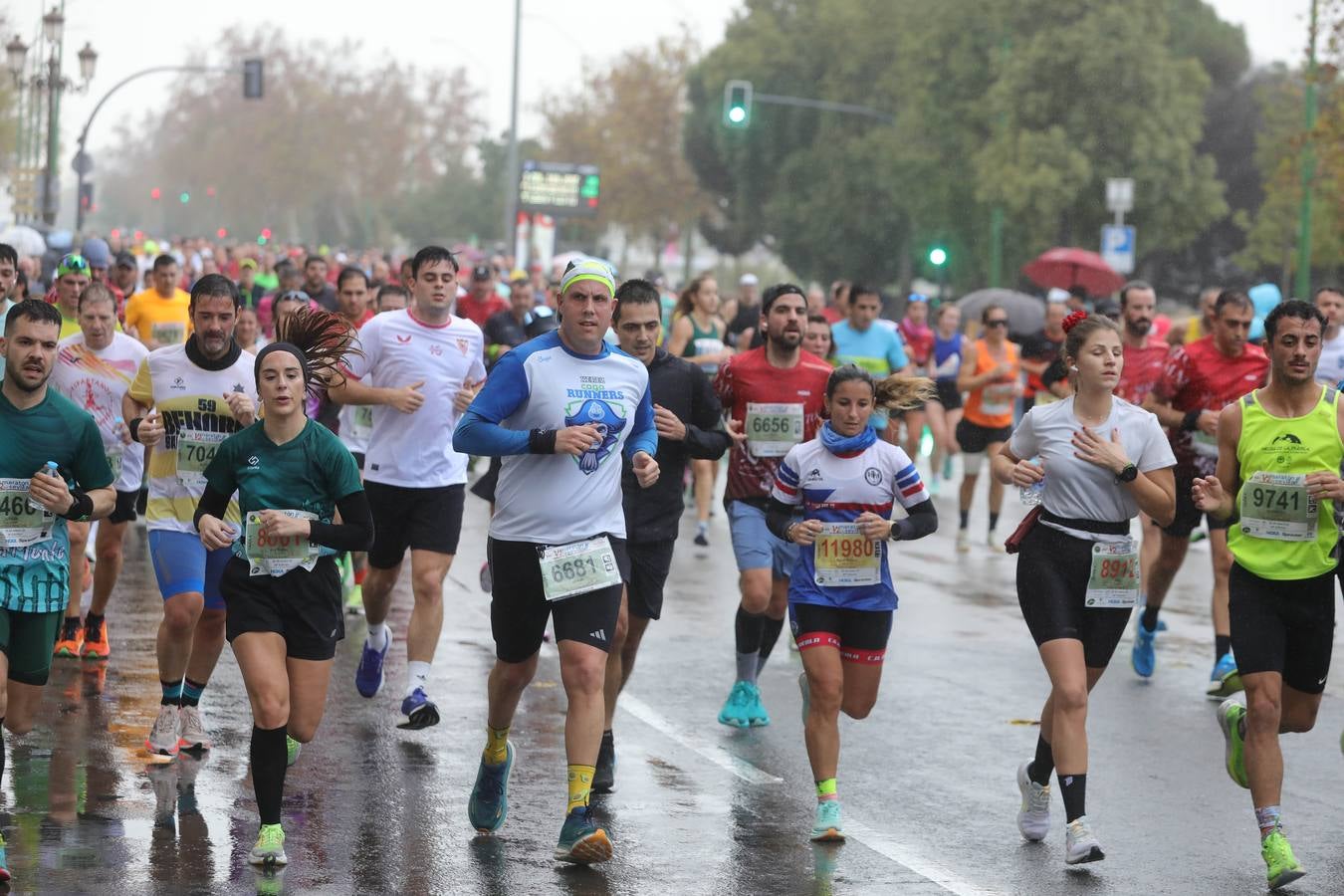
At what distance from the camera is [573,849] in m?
6.60

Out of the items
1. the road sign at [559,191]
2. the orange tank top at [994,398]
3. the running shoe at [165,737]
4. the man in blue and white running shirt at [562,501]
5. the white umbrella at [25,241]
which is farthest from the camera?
the road sign at [559,191]

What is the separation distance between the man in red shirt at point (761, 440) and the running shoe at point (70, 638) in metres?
3.29

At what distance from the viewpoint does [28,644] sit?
22.2ft

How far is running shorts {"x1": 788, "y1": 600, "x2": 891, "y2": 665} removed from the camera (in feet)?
25.1

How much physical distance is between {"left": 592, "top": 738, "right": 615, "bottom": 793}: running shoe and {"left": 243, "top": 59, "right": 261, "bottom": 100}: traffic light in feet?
138

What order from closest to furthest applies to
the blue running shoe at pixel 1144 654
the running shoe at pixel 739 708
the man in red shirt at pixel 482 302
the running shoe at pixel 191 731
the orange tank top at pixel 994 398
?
the running shoe at pixel 191 731
the running shoe at pixel 739 708
the blue running shoe at pixel 1144 654
the orange tank top at pixel 994 398
the man in red shirt at pixel 482 302

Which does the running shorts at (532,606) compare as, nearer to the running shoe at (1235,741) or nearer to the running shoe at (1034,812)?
the running shoe at (1034,812)

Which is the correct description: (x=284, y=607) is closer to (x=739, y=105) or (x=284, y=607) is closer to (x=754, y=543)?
(x=754, y=543)

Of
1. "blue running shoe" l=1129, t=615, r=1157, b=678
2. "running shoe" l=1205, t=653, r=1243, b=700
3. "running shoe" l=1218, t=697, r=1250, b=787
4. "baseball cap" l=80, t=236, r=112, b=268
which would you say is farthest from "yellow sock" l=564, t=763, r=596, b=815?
"baseball cap" l=80, t=236, r=112, b=268

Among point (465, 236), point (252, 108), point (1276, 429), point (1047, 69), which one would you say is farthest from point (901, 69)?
point (252, 108)

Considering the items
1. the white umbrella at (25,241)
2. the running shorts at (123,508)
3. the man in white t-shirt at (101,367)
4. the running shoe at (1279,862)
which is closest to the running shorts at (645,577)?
the man in white t-shirt at (101,367)

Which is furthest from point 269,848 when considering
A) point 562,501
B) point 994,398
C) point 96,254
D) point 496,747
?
point 994,398

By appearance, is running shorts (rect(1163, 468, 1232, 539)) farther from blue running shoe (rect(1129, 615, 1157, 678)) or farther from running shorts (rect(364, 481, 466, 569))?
running shorts (rect(364, 481, 466, 569))

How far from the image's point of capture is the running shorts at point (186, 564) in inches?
323
